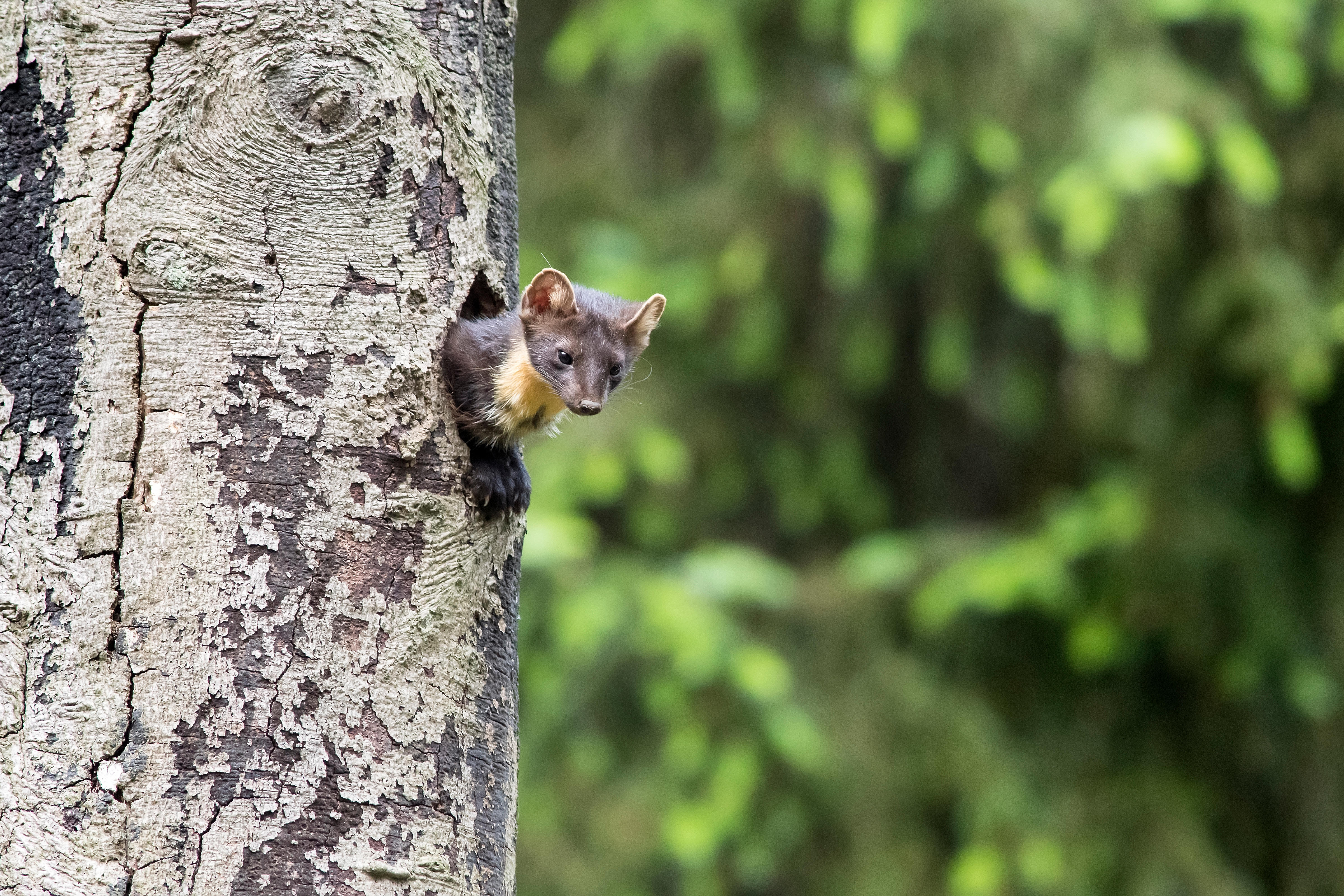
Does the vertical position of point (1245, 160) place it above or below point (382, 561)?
above

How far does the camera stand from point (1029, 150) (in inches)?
207

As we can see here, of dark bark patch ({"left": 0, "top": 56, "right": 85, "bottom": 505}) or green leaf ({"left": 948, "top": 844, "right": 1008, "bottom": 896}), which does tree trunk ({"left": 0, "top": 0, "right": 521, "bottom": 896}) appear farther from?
green leaf ({"left": 948, "top": 844, "right": 1008, "bottom": 896})

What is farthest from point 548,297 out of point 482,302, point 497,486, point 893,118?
point 893,118

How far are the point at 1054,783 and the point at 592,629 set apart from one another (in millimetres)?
2221

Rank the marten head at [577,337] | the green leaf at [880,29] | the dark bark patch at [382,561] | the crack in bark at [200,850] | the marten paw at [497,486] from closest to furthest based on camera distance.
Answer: the crack in bark at [200,850] < the dark bark patch at [382,561] < the marten paw at [497,486] < the marten head at [577,337] < the green leaf at [880,29]

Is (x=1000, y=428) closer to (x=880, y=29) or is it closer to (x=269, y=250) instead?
(x=880, y=29)

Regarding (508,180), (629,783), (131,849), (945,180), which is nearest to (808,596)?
(629,783)

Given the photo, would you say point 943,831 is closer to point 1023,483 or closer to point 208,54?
point 1023,483

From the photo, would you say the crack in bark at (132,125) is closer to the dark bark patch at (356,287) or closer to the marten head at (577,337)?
the dark bark patch at (356,287)

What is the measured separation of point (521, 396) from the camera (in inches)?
107

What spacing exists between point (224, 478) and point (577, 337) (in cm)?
117

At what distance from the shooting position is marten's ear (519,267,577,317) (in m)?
2.94

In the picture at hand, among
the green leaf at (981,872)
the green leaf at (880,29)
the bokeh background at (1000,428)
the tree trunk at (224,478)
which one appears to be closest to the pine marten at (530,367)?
the tree trunk at (224,478)

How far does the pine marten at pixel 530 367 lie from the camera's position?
232cm
